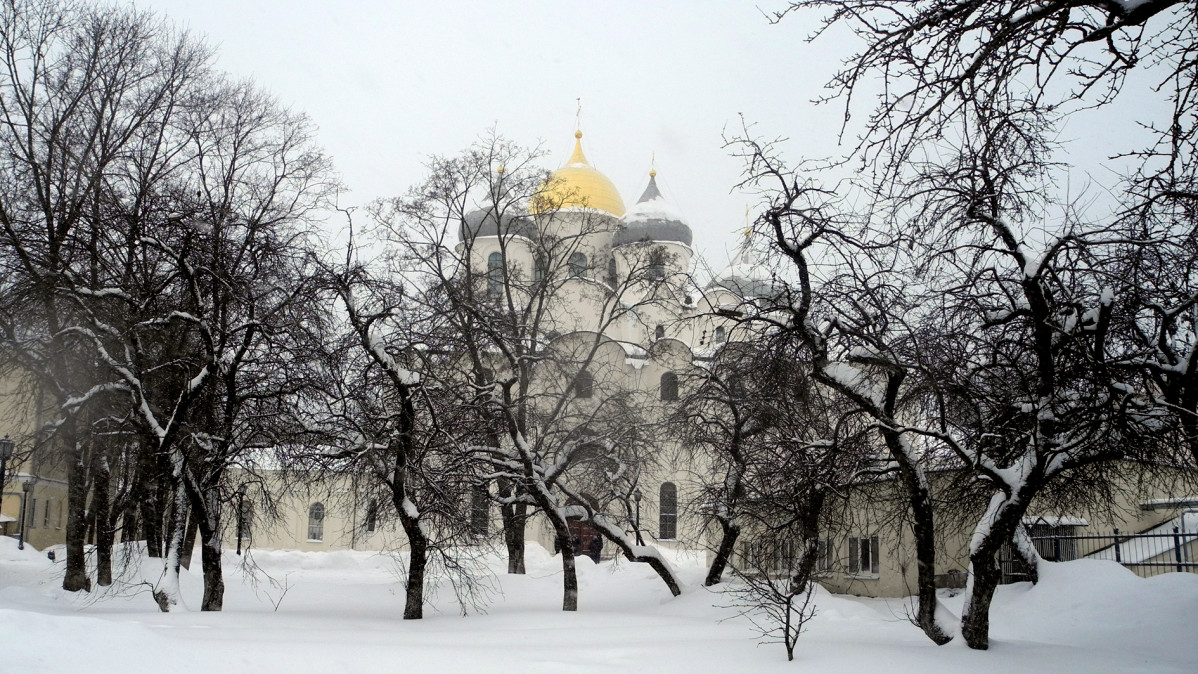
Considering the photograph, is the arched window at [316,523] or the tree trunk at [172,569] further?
A: the arched window at [316,523]

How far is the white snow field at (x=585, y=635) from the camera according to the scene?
8109mm

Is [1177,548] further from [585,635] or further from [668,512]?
[668,512]

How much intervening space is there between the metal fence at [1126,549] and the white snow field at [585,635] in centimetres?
201

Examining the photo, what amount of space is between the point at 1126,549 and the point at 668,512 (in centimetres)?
2201

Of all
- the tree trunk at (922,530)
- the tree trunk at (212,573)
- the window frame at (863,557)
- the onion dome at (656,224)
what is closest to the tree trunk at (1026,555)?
the tree trunk at (922,530)

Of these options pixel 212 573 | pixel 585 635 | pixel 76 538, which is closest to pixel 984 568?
pixel 585 635

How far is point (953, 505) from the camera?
15828 millimetres

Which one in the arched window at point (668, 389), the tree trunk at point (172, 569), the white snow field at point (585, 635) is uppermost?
the arched window at point (668, 389)

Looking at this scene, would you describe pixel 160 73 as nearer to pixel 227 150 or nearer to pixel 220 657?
pixel 227 150

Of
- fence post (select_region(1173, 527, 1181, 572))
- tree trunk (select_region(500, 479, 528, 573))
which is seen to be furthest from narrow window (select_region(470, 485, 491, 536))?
fence post (select_region(1173, 527, 1181, 572))

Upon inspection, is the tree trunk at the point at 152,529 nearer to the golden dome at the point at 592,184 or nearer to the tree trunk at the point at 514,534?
the tree trunk at the point at 514,534

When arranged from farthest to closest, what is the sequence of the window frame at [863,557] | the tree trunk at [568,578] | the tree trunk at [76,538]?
the window frame at [863,557] < the tree trunk at [76,538] < the tree trunk at [568,578]

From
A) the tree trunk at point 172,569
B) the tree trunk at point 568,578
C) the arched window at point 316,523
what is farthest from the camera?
the arched window at point 316,523

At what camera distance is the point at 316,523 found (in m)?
43.7
